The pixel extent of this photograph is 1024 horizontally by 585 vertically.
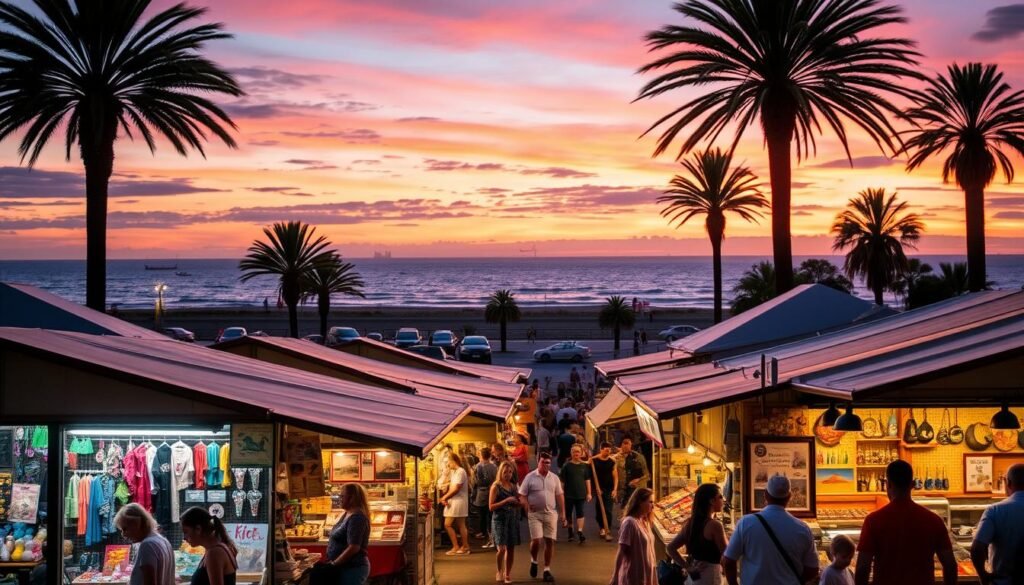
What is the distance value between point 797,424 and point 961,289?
3810 centimetres

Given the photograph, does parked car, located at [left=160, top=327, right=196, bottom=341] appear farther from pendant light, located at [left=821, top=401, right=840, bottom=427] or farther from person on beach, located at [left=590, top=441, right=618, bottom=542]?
pendant light, located at [left=821, top=401, right=840, bottom=427]

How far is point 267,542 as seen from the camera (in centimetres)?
1108

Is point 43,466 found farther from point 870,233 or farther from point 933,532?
point 870,233

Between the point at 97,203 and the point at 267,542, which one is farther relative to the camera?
the point at 97,203

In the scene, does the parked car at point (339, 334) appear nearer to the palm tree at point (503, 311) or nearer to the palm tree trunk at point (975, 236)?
the palm tree at point (503, 311)

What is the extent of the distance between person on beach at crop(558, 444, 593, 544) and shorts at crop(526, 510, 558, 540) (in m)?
2.49

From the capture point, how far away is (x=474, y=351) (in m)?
55.9

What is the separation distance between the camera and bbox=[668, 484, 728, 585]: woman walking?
951 cm

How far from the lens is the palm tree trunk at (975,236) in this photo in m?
33.1

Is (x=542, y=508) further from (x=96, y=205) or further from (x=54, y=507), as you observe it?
(x=96, y=205)

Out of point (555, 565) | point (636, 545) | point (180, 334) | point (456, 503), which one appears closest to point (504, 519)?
point (555, 565)

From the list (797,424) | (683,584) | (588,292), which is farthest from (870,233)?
(588,292)

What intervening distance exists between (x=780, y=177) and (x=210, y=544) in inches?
828

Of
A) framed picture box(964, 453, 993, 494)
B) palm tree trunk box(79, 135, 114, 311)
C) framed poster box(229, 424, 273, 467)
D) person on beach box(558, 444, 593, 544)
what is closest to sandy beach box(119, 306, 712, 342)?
palm tree trunk box(79, 135, 114, 311)
